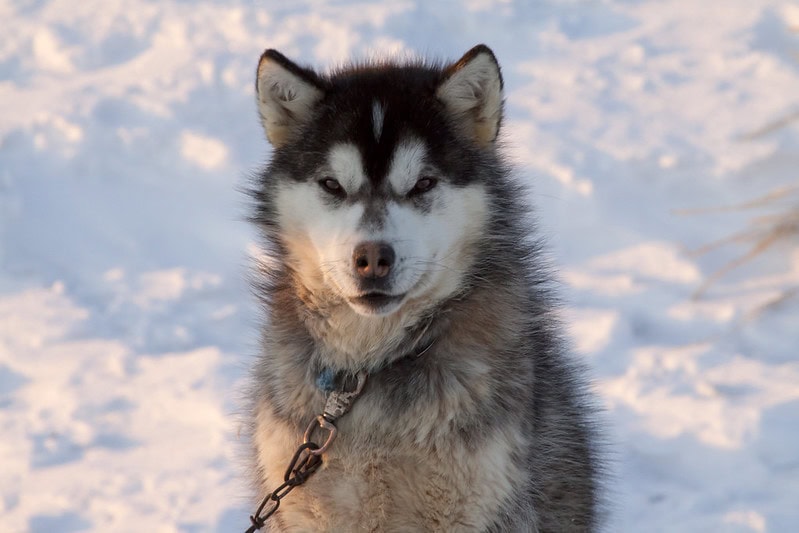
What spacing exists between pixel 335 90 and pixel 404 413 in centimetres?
102

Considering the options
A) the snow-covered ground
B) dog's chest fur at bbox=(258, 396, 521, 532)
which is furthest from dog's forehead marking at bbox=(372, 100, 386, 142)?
dog's chest fur at bbox=(258, 396, 521, 532)

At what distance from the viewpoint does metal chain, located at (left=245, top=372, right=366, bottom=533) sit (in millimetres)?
2941

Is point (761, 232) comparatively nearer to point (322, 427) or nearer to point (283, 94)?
point (283, 94)

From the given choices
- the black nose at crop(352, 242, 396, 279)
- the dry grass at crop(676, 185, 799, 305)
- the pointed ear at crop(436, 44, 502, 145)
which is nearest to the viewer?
the black nose at crop(352, 242, 396, 279)

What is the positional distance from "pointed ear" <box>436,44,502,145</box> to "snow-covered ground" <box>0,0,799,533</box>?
35 cm

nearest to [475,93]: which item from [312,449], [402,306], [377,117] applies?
[377,117]

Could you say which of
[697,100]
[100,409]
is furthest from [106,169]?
[697,100]

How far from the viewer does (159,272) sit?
555 cm

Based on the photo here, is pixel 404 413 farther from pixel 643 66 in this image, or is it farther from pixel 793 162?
pixel 643 66

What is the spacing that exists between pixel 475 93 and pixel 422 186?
400 millimetres

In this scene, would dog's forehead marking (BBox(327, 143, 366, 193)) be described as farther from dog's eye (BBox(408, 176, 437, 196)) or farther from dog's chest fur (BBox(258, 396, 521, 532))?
dog's chest fur (BBox(258, 396, 521, 532))

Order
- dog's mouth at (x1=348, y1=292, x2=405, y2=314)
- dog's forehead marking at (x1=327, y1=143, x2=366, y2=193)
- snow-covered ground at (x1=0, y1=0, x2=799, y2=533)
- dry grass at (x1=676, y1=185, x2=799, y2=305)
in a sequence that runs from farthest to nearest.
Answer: dry grass at (x1=676, y1=185, x2=799, y2=305), snow-covered ground at (x1=0, y1=0, x2=799, y2=533), dog's forehead marking at (x1=327, y1=143, x2=366, y2=193), dog's mouth at (x1=348, y1=292, x2=405, y2=314)

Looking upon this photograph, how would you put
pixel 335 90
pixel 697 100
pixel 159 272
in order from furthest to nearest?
pixel 697 100 < pixel 159 272 < pixel 335 90

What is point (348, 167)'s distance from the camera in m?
3.00
